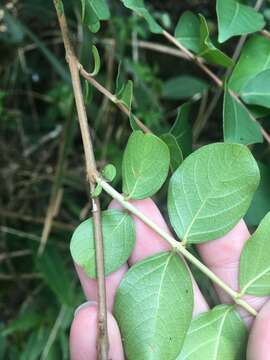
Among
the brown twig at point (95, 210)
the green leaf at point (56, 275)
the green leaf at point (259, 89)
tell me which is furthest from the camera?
the green leaf at point (56, 275)

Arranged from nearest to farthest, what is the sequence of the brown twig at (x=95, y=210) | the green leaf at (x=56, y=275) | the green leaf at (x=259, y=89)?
the brown twig at (x=95, y=210)
the green leaf at (x=259, y=89)
the green leaf at (x=56, y=275)

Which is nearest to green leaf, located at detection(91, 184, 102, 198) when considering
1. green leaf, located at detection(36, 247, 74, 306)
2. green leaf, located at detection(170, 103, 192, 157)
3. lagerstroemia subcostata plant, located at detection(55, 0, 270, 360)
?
lagerstroemia subcostata plant, located at detection(55, 0, 270, 360)

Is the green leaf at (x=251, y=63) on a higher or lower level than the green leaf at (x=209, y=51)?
lower

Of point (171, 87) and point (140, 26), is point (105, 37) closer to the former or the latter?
point (140, 26)

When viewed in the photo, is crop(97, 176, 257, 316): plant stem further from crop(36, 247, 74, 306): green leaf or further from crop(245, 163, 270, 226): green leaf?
crop(36, 247, 74, 306): green leaf

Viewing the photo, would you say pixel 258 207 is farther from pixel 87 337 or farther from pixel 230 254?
pixel 87 337

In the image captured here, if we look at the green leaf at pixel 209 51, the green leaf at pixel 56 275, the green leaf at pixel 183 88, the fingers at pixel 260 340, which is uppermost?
the green leaf at pixel 209 51

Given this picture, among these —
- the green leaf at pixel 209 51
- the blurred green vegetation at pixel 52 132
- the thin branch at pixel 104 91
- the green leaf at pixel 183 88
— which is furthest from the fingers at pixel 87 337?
the green leaf at pixel 183 88

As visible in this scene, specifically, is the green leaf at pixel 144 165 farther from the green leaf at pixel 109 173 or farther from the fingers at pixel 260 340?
the fingers at pixel 260 340
